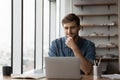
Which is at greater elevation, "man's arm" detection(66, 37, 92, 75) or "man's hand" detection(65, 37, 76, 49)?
"man's hand" detection(65, 37, 76, 49)

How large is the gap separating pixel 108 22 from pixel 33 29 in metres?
2.81

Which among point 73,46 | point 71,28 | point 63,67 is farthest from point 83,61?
point 63,67

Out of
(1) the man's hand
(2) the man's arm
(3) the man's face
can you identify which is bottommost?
(2) the man's arm

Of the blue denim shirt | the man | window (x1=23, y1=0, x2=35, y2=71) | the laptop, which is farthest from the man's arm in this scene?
window (x1=23, y1=0, x2=35, y2=71)

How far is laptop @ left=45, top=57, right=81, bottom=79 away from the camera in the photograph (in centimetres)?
219

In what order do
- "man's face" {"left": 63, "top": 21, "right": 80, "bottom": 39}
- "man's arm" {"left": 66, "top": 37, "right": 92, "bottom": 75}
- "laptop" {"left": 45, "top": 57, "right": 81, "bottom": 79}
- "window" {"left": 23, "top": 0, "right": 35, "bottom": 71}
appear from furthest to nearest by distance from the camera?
"window" {"left": 23, "top": 0, "right": 35, "bottom": 71}, "man's face" {"left": 63, "top": 21, "right": 80, "bottom": 39}, "man's arm" {"left": 66, "top": 37, "right": 92, "bottom": 75}, "laptop" {"left": 45, "top": 57, "right": 81, "bottom": 79}

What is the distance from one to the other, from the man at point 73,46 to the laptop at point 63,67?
22.0 inches

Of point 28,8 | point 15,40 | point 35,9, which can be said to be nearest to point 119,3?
point 35,9

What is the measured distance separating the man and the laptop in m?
0.56

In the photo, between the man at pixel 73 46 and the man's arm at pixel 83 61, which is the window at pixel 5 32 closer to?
the man at pixel 73 46

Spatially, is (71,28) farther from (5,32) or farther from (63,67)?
(5,32)

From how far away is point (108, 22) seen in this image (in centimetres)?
716

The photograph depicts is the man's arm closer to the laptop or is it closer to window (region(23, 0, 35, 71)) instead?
the laptop

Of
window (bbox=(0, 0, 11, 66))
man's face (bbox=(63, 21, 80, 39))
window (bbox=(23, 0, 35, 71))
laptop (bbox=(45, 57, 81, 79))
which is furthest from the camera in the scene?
window (bbox=(23, 0, 35, 71))
